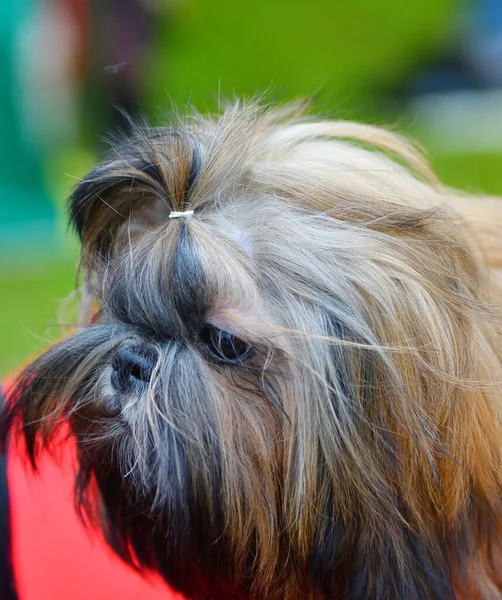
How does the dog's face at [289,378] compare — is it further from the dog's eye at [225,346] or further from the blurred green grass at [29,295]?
the blurred green grass at [29,295]

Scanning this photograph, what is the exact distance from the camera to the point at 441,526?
1.46 metres

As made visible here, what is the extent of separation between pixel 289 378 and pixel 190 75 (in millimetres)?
6278

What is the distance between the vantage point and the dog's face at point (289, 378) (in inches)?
53.3

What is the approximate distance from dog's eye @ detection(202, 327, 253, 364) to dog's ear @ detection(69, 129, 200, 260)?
26 cm

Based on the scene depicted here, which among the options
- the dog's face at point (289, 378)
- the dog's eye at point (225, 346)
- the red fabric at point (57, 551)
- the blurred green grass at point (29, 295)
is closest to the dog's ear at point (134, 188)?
the dog's face at point (289, 378)

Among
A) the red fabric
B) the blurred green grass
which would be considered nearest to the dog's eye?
the red fabric

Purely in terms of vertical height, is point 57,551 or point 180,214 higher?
point 180,214

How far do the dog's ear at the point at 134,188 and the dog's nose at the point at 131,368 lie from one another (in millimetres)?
285

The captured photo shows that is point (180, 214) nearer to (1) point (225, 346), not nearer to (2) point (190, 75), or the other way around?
(1) point (225, 346)

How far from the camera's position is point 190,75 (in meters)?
7.24

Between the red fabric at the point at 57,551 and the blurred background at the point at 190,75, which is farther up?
the blurred background at the point at 190,75

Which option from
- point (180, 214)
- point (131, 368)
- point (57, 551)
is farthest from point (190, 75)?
point (131, 368)

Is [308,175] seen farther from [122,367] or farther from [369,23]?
[369,23]

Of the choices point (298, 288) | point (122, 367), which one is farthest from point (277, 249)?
point (122, 367)
